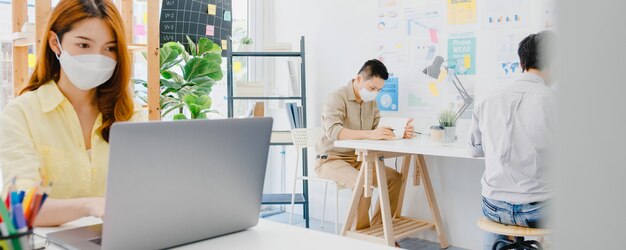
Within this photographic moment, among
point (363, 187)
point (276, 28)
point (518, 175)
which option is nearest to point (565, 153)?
point (518, 175)

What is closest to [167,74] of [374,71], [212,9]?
[212,9]

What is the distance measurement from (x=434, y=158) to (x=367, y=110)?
1.96 ft

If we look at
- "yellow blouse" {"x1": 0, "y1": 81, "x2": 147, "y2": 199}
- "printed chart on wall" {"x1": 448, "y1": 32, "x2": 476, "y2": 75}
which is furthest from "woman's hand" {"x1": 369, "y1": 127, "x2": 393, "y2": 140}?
"yellow blouse" {"x1": 0, "y1": 81, "x2": 147, "y2": 199}

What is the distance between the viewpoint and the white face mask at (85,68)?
166cm

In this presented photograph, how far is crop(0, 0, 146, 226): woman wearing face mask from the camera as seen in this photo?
1579 mm

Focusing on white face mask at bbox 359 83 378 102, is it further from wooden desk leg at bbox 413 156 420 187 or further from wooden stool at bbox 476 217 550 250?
wooden stool at bbox 476 217 550 250

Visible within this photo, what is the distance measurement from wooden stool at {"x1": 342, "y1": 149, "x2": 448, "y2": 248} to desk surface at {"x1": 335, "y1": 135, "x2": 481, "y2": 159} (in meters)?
0.08

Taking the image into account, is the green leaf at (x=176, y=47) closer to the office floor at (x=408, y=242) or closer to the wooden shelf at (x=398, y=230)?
the office floor at (x=408, y=242)

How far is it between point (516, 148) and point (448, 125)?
3.43 feet

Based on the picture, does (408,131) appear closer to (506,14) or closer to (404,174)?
(404,174)

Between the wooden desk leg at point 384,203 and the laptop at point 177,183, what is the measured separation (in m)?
2.17

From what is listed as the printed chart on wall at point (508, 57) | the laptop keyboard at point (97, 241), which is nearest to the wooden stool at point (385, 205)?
the printed chart on wall at point (508, 57)

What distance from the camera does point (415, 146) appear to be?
3.14 metres

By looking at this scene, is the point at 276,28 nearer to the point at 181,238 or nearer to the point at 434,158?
the point at 434,158
